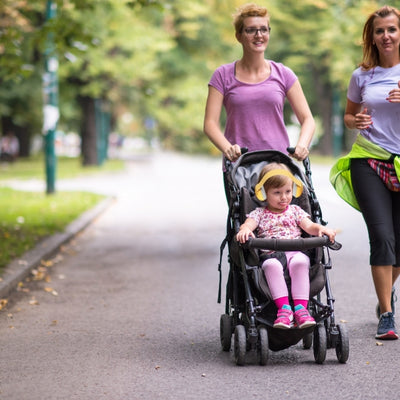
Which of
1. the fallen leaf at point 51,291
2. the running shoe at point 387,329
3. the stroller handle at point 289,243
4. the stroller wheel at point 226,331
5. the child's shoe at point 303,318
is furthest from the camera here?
the fallen leaf at point 51,291

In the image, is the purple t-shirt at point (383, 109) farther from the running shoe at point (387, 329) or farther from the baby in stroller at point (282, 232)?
the running shoe at point (387, 329)

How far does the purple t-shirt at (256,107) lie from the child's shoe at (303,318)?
123cm

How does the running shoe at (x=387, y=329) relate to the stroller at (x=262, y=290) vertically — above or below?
below

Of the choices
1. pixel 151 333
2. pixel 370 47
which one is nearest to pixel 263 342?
pixel 151 333

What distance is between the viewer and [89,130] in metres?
35.8

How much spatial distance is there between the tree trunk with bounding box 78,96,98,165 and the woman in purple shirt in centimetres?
3035

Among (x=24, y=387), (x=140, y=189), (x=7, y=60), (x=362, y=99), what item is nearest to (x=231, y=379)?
(x=24, y=387)

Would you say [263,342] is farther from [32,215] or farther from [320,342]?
[32,215]

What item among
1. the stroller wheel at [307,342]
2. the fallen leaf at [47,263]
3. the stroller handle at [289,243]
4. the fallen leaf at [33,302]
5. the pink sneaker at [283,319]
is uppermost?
the stroller handle at [289,243]

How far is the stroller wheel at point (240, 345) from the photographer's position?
4.92 m

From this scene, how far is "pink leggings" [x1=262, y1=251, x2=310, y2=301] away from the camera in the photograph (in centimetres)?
489

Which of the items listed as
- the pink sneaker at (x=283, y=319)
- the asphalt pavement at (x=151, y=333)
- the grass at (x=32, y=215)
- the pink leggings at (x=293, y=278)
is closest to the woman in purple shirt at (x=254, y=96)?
the pink leggings at (x=293, y=278)

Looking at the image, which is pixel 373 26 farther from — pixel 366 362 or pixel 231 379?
pixel 231 379

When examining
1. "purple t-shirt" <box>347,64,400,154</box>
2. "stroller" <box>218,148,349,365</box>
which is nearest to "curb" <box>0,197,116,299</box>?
"stroller" <box>218,148,349,365</box>
